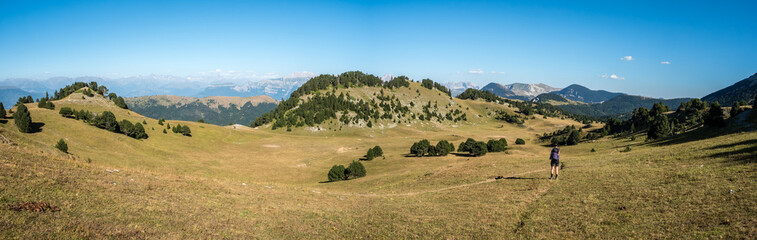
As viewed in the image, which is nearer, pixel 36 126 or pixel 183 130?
pixel 36 126

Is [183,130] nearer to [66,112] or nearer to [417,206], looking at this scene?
[66,112]

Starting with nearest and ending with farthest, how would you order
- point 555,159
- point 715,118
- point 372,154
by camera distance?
point 555,159, point 715,118, point 372,154

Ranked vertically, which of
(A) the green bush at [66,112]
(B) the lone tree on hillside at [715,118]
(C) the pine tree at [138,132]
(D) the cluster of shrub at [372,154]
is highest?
(B) the lone tree on hillside at [715,118]

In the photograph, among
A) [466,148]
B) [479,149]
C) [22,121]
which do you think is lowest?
[466,148]

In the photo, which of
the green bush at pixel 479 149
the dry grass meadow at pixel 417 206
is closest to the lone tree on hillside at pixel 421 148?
the green bush at pixel 479 149

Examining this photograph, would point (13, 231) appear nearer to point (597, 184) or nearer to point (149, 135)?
point (597, 184)

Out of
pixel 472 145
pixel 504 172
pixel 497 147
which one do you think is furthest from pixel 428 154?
pixel 504 172

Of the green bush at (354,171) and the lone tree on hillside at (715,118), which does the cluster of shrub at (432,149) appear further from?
the lone tree on hillside at (715,118)

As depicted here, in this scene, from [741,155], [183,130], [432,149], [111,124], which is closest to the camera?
[741,155]

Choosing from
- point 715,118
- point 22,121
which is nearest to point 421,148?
point 715,118

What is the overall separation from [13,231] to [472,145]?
6620 centimetres

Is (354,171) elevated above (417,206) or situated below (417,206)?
below

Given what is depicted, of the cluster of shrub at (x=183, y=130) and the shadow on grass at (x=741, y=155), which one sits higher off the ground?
the shadow on grass at (x=741, y=155)

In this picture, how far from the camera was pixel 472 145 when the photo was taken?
6744cm
